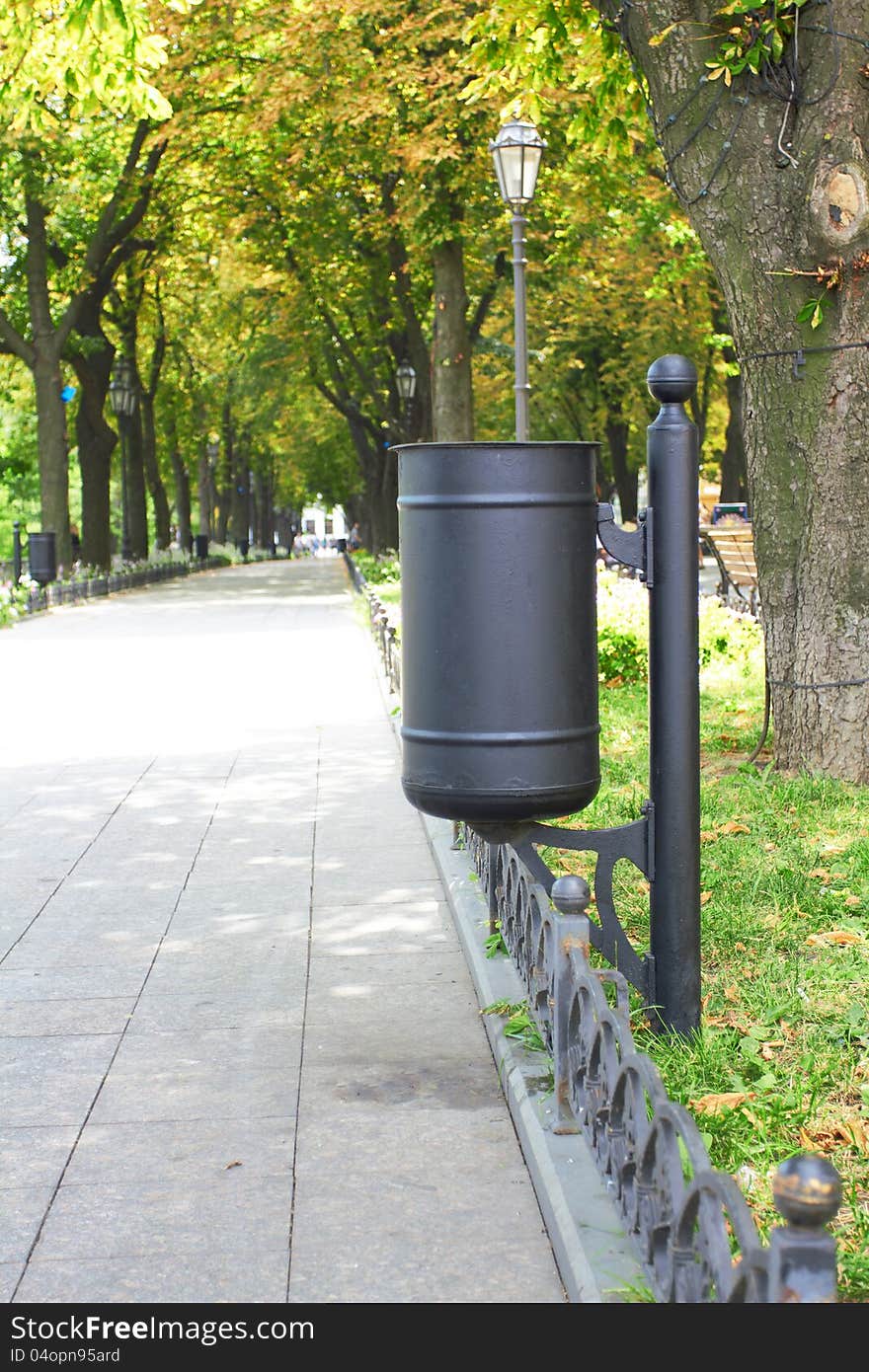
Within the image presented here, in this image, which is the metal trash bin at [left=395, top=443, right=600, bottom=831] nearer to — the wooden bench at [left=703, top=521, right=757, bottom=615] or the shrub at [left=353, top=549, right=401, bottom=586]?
the wooden bench at [left=703, top=521, right=757, bottom=615]

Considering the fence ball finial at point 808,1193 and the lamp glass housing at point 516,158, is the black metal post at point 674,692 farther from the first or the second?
the lamp glass housing at point 516,158

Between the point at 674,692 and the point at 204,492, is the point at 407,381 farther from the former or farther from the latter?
the point at 204,492

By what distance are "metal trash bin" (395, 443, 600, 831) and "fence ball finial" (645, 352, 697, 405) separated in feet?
0.84

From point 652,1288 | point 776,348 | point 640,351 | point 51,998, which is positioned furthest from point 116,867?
point 640,351

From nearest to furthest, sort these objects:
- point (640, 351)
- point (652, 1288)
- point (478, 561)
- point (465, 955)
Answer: point (652, 1288) < point (478, 561) < point (465, 955) < point (640, 351)

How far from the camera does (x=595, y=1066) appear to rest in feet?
12.3

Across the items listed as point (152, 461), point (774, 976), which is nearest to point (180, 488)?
point (152, 461)

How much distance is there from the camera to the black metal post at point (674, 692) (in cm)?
436

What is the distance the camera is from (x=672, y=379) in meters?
4.35

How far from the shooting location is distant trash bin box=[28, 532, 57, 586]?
28469mm

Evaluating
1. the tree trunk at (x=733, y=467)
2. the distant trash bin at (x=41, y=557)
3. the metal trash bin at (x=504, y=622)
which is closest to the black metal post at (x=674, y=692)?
the metal trash bin at (x=504, y=622)

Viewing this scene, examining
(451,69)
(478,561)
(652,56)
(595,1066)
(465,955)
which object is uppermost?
(451,69)

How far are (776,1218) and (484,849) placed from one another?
312cm
